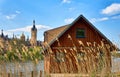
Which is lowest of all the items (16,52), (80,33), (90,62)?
(90,62)

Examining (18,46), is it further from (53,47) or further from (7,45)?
(53,47)

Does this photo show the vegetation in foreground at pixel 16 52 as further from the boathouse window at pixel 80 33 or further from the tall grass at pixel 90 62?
the boathouse window at pixel 80 33

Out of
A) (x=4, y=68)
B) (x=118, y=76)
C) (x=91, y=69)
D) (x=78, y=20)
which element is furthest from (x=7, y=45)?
(x=78, y=20)

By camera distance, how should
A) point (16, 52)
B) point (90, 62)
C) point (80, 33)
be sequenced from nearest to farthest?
point (16, 52) < point (90, 62) < point (80, 33)

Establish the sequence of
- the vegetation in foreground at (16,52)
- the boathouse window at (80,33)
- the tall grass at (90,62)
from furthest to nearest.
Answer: the boathouse window at (80,33), the tall grass at (90,62), the vegetation in foreground at (16,52)

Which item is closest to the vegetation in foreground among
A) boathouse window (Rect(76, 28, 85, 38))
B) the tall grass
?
the tall grass

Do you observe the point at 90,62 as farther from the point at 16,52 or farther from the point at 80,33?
the point at 80,33

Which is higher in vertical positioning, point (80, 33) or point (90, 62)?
point (80, 33)

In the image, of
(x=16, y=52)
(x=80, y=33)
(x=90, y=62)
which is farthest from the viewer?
(x=80, y=33)

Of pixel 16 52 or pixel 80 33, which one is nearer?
pixel 16 52

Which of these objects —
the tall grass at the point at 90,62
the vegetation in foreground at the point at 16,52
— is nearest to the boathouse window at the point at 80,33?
the tall grass at the point at 90,62

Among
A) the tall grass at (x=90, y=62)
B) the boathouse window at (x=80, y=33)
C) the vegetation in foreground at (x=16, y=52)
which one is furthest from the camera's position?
the boathouse window at (x=80, y=33)

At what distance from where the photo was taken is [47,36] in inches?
1065

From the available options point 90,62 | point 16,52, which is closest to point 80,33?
point 90,62
